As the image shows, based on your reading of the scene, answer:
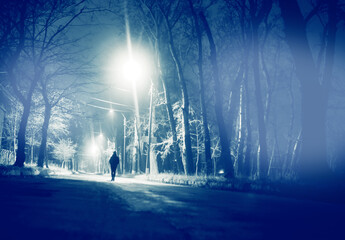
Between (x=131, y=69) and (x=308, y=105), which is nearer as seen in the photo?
(x=308, y=105)

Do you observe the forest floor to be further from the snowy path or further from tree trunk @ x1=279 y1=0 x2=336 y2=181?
the snowy path

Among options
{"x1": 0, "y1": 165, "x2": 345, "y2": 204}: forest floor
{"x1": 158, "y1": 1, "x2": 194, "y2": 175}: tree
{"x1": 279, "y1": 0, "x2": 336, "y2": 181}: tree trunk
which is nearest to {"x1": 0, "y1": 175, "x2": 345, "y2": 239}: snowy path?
{"x1": 0, "y1": 165, "x2": 345, "y2": 204}: forest floor

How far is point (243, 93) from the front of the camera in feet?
72.4

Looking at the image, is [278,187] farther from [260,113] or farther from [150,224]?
[150,224]

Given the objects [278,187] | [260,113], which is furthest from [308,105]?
[260,113]

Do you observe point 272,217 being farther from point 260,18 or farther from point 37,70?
point 37,70

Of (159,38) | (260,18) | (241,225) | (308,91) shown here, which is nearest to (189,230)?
(241,225)

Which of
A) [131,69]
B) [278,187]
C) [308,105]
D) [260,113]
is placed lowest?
[278,187]

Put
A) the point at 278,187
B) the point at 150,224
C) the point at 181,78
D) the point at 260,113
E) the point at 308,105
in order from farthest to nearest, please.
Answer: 1. the point at 181,78
2. the point at 260,113
3. the point at 308,105
4. the point at 278,187
5. the point at 150,224

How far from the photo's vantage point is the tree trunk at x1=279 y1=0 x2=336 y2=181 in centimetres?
1085

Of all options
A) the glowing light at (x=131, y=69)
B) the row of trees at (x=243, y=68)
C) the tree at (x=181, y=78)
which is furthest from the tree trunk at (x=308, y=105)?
the glowing light at (x=131, y=69)

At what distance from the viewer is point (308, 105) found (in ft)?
36.9

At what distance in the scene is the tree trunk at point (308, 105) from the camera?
35.6 ft

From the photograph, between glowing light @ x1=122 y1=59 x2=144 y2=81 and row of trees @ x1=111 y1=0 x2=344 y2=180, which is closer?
row of trees @ x1=111 y1=0 x2=344 y2=180
